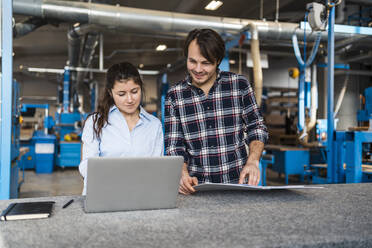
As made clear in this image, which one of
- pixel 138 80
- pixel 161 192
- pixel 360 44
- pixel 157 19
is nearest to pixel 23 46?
pixel 157 19

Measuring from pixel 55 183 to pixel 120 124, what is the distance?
4.93 meters

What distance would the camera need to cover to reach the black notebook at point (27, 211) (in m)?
0.94

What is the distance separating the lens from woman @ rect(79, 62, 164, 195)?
1.65 meters

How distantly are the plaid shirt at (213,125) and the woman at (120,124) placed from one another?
14 cm

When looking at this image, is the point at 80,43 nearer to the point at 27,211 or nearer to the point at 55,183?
the point at 55,183

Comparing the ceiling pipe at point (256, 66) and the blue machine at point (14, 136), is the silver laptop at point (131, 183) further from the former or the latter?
the ceiling pipe at point (256, 66)

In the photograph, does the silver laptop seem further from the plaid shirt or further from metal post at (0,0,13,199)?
metal post at (0,0,13,199)

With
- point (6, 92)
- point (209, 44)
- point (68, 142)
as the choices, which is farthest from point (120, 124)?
point (68, 142)

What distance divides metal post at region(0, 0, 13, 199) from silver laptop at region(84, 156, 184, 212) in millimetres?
2034

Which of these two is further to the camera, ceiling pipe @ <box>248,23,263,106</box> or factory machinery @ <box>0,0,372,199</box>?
ceiling pipe @ <box>248,23,263,106</box>

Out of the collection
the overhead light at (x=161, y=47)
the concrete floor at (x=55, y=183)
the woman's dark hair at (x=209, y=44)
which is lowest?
the concrete floor at (x=55, y=183)

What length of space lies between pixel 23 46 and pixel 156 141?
10.8 meters

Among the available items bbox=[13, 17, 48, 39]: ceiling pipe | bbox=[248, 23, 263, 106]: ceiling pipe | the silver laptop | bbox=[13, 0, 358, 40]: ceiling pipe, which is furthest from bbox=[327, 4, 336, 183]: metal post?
bbox=[13, 17, 48, 39]: ceiling pipe

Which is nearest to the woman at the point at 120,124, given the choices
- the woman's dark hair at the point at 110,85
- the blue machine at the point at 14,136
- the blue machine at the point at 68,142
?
the woman's dark hair at the point at 110,85
